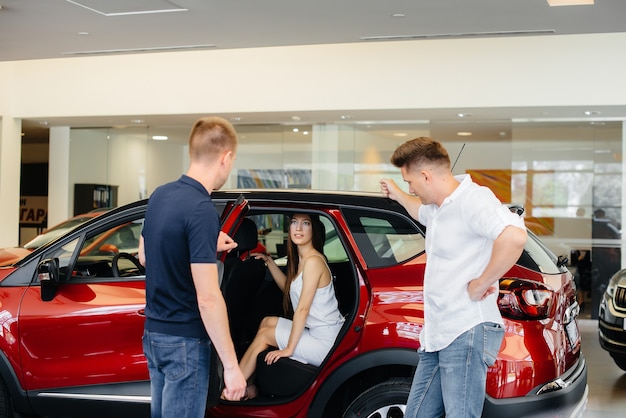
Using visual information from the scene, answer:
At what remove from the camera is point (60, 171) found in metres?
15.0

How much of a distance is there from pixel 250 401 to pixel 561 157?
879 cm

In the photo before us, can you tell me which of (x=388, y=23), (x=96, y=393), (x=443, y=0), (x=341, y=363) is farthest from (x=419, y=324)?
(x=388, y=23)

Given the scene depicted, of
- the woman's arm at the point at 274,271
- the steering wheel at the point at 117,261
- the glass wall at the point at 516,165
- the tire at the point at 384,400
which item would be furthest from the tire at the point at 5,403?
the glass wall at the point at 516,165

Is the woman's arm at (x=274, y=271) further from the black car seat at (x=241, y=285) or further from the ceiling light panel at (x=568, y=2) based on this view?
the ceiling light panel at (x=568, y=2)

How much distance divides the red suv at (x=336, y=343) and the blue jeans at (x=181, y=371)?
605mm

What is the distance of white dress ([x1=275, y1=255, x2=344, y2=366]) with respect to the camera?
4621 mm

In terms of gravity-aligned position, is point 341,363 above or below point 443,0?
below

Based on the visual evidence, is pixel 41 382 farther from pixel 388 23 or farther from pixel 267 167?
pixel 267 167

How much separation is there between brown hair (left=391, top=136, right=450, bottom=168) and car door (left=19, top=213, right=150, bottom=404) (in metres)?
1.82

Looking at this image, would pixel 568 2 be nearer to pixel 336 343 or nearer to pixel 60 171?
pixel 336 343

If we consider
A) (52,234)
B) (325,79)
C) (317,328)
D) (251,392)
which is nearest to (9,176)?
(52,234)

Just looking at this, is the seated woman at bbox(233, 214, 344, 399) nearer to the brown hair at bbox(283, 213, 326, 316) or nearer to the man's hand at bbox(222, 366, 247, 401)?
the brown hair at bbox(283, 213, 326, 316)

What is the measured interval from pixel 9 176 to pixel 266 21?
724 cm

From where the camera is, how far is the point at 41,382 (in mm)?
4699
